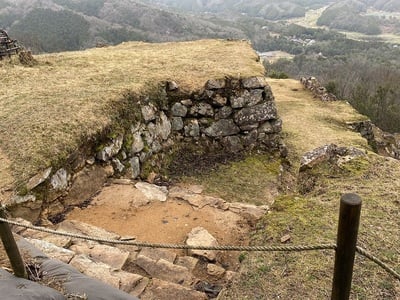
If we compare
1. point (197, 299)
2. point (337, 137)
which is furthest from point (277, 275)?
point (337, 137)

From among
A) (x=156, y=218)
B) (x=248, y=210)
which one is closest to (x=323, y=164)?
(x=248, y=210)

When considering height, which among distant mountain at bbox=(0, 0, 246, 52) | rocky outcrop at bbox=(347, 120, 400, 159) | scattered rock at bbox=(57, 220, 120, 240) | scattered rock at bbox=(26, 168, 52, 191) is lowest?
rocky outcrop at bbox=(347, 120, 400, 159)

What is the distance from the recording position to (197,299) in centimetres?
442

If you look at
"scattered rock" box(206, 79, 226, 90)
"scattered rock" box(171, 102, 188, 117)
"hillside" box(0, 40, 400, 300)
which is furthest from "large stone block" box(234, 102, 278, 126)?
"scattered rock" box(171, 102, 188, 117)

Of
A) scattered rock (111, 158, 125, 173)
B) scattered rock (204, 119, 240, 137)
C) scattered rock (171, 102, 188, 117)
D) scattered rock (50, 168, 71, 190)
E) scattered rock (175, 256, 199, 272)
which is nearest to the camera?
scattered rock (175, 256, 199, 272)

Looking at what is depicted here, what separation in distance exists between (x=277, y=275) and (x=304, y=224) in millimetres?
1293

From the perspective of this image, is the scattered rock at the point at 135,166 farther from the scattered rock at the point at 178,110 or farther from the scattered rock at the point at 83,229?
the scattered rock at the point at 83,229

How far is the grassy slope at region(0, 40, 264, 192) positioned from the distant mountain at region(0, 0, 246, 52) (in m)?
57.9

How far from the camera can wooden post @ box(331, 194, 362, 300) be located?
256cm

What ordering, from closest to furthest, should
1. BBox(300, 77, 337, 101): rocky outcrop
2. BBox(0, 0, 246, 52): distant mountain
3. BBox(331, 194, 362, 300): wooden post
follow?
BBox(331, 194, 362, 300): wooden post
BBox(300, 77, 337, 101): rocky outcrop
BBox(0, 0, 246, 52): distant mountain

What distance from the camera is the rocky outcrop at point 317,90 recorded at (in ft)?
73.2

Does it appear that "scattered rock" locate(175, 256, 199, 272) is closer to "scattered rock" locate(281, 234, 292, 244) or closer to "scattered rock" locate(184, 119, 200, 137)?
"scattered rock" locate(281, 234, 292, 244)

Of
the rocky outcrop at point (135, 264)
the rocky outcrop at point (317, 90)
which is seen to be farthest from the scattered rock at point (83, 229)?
the rocky outcrop at point (317, 90)

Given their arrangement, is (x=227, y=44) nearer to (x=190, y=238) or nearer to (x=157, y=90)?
(x=157, y=90)
